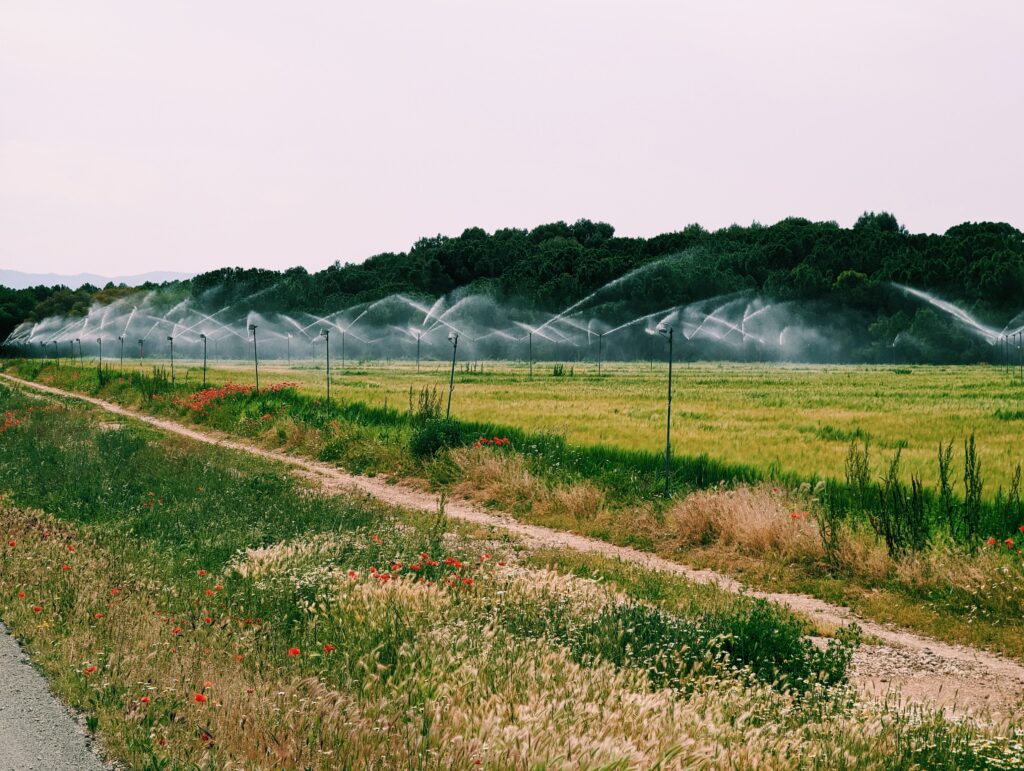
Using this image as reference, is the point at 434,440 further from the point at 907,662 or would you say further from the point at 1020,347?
the point at 1020,347

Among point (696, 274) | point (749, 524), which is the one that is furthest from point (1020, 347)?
point (749, 524)

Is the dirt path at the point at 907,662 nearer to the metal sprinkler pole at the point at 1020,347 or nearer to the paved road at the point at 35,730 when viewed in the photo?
the paved road at the point at 35,730

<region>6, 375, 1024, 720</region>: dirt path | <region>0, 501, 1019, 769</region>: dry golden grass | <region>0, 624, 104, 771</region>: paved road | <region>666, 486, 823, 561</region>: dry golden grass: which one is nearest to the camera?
<region>0, 501, 1019, 769</region>: dry golden grass

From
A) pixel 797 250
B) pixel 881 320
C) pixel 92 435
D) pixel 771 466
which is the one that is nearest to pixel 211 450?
pixel 92 435

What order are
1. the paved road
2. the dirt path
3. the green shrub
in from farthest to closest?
the green shrub → the dirt path → the paved road

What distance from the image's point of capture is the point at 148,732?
5578 millimetres

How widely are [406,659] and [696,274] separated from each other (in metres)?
108

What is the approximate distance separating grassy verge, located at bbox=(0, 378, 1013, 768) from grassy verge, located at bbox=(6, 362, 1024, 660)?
1.84m

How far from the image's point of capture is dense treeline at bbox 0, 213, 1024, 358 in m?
92.9

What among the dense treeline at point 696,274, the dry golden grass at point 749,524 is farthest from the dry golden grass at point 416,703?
the dense treeline at point 696,274

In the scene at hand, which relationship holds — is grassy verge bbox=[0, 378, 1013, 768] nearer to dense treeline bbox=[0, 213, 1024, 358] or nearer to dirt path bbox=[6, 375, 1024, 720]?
dirt path bbox=[6, 375, 1024, 720]

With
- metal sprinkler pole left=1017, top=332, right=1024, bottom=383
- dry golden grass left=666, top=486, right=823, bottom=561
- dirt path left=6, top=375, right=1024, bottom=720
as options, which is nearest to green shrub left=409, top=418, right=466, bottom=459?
dirt path left=6, top=375, right=1024, bottom=720

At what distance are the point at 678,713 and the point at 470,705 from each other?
4.25 ft

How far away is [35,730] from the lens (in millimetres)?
5754
